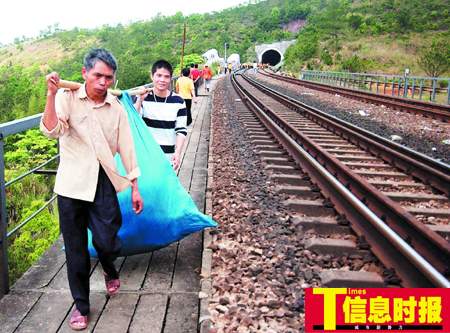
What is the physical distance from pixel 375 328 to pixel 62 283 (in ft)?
7.28

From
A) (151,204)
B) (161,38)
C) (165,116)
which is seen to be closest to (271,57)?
(161,38)

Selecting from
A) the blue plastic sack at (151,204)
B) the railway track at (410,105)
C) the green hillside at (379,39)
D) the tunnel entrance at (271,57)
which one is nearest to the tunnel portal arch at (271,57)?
the tunnel entrance at (271,57)

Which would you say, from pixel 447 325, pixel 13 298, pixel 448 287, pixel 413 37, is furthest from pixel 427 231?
pixel 413 37

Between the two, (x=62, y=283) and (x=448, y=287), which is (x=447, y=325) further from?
(x=62, y=283)

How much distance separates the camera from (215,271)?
3529 mm

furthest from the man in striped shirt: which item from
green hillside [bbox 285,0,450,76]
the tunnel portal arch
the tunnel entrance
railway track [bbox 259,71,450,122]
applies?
the tunnel entrance

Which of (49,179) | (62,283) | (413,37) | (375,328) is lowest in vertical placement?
(49,179)

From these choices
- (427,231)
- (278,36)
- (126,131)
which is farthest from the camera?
(278,36)

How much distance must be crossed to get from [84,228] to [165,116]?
159 centimetres

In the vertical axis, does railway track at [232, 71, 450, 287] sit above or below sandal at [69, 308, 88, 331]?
above

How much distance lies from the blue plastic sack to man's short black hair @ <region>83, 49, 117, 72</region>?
29.6 inches

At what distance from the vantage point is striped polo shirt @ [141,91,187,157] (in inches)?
165

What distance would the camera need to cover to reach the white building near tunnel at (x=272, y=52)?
87.4m

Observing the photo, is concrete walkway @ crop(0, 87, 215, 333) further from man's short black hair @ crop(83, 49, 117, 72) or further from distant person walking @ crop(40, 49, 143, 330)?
man's short black hair @ crop(83, 49, 117, 72)
